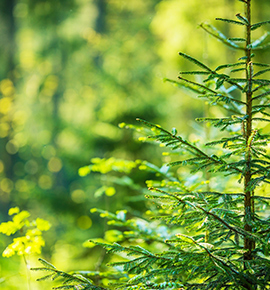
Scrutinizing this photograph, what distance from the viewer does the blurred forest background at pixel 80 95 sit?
4434 mm

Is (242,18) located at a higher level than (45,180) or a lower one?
higher

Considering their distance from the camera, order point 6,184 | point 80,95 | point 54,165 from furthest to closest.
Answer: point 54,165
point 80,95
point 6,184

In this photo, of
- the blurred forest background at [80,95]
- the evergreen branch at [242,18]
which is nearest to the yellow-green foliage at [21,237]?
the evergreen branch at [242,18]

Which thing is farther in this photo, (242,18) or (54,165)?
(54,165)

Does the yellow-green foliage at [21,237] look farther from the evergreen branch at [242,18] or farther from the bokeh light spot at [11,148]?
the bokeh light spot at [11,148]

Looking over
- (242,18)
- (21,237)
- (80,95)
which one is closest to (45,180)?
(80,95)

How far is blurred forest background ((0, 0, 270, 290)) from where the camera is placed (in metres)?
4.43

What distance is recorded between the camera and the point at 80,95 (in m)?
11.0

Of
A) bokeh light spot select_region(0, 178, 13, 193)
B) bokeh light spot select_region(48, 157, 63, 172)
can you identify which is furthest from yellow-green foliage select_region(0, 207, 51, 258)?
bokeh light spot select_region(48, 157, 63, 172)

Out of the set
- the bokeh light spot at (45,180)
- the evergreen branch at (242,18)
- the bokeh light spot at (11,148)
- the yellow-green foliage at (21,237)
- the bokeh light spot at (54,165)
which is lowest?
the bokeh light spot at (45,180)

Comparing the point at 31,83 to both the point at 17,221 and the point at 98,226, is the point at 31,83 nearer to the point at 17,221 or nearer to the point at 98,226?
the point at 98,226

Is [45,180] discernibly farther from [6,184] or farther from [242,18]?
[242,18]

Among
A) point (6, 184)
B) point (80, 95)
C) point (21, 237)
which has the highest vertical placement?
point (80, 95)

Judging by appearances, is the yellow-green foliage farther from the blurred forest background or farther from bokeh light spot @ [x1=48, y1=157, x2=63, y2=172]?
bokeh light spot @ [x1=48, y1=157, x2=63, y2=172]
